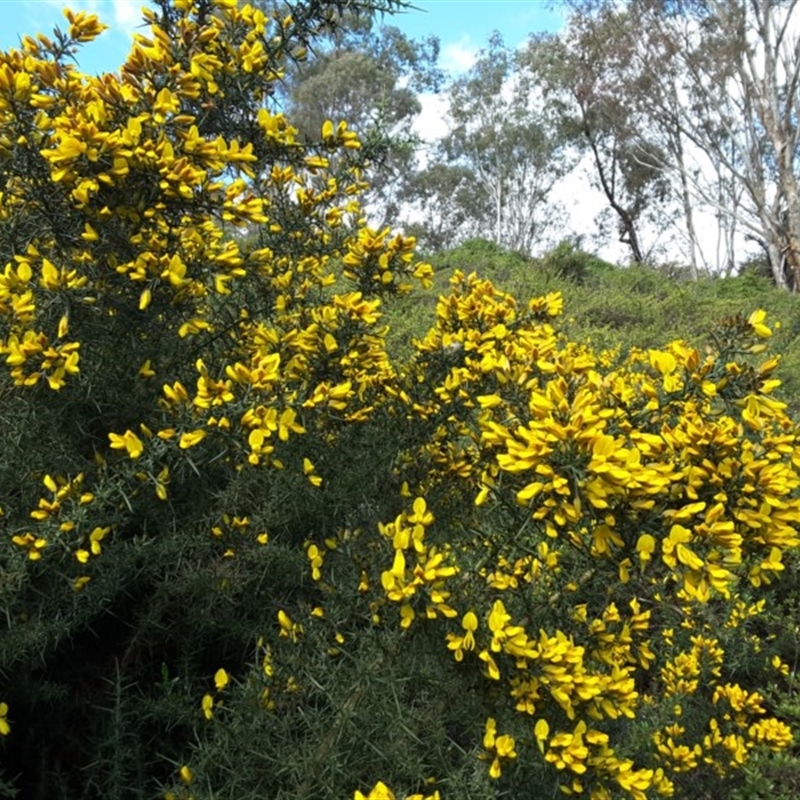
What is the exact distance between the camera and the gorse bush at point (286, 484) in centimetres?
124

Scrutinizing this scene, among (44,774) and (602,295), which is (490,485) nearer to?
(44,774)

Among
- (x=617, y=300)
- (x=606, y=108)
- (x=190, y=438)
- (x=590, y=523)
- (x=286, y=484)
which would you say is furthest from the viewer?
(x=606, y=108)

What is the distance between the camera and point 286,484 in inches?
67.2

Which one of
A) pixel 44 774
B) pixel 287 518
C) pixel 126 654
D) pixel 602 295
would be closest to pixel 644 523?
pixel 287 518

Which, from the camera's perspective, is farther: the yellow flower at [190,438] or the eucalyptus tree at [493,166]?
the eucalyptus tree at [493,166]

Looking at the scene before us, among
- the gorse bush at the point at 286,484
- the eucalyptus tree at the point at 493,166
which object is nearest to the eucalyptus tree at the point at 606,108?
the eucalyptus tree at the point at 493,166

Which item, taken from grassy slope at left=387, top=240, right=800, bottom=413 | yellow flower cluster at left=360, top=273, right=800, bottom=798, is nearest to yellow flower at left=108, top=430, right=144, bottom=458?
yellow flower cluster at left=360, top=273, right=800, bottom=798

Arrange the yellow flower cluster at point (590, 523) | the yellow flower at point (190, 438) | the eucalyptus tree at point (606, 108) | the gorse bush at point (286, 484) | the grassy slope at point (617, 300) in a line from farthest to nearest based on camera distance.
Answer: the eucalyptus tree at point (606, 108) → the grassy slope at point (617, 300) → the yellow flower at point (190, 438) → the gorse bush at point (286, 484) → the yellow flower cluster at point (590, 523)

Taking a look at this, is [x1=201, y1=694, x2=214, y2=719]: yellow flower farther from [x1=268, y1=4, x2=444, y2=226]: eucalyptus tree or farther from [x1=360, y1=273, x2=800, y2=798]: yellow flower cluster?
[x1=268, y1=4, x2=444, y2=226]: eucalyptus tree

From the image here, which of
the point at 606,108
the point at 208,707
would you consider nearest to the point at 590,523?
the point at 208,707

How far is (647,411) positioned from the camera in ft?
4.65

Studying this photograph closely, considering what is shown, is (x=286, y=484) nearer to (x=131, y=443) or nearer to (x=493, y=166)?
(x=131, y=443)

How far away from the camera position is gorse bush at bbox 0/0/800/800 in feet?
4.08

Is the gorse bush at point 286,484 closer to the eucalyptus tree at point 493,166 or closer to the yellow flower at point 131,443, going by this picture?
the yellow flower at point 131,443
